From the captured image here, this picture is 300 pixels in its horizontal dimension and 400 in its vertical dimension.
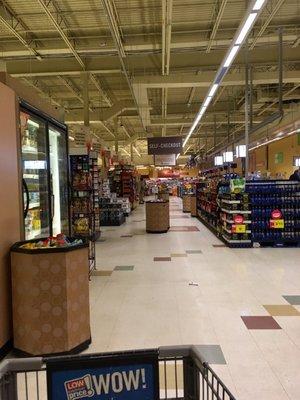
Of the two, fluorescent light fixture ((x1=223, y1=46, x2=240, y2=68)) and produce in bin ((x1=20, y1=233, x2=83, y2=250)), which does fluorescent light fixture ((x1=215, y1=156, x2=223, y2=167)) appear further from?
produce in bin ((x1=20, y1=233, x2=83, y2=250))

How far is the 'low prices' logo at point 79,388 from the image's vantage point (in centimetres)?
123

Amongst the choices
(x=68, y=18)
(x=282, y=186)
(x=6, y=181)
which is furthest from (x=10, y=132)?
(x=282, y=186)

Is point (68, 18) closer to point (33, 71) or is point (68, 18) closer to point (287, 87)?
point (33, 71)

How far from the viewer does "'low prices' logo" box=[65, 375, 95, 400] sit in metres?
1.23

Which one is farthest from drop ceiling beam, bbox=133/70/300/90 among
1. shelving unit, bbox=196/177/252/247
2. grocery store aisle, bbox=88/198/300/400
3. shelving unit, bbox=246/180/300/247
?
grocery store aisle, bbox=88/198/300/400

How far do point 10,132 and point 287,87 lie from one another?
12.9m

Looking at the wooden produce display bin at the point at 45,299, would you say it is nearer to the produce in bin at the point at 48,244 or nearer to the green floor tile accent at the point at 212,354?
the produce in bin at the point at 48,244

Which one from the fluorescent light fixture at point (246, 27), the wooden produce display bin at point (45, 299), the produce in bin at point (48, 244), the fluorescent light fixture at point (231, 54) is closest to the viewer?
the wooden produce display bin at point (45, 299)

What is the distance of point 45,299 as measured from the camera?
3445mm

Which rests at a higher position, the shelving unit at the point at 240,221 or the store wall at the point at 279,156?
the store wall at the point at 279,156

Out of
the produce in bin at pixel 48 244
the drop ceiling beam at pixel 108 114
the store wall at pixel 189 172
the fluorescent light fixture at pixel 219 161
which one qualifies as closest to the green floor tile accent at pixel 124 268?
the produce in bin at pixel 48 244

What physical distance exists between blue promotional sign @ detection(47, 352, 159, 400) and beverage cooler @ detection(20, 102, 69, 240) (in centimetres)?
343

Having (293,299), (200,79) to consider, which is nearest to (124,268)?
Result: (293,299)

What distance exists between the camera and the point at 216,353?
3.54m
